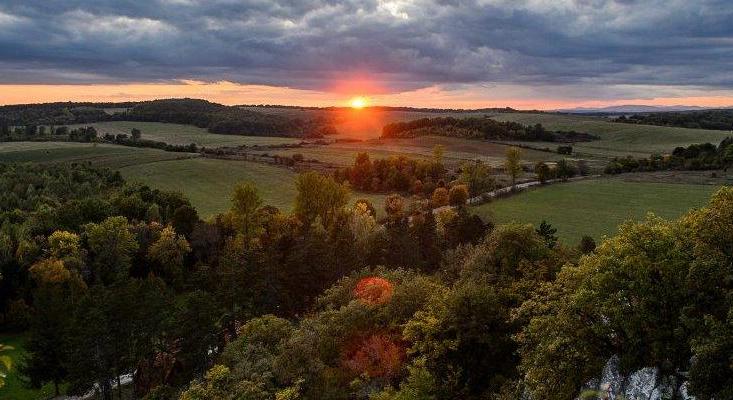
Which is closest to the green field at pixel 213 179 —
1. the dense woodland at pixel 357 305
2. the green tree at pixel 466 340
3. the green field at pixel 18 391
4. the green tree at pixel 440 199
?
the dense woodland at pixel 357 305

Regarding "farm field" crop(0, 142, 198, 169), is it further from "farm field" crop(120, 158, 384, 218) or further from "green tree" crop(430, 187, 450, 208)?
"green tree" crop(430, 187, 450, 208)

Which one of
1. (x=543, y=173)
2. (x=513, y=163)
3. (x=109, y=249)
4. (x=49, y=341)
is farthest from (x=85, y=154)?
(x=543, y=173)

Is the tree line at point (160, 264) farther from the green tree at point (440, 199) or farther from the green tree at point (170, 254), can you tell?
the green tree at point (440, 199)

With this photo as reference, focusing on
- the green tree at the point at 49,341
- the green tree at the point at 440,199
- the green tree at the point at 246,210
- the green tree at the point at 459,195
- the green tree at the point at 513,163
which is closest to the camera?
the green tree at the point at 49,341

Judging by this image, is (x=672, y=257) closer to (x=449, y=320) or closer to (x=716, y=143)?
(x=449, y=320)

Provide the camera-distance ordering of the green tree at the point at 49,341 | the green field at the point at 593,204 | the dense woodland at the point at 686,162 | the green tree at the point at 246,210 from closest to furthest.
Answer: the green tree at the point at 49,341
the green tree at the point at 246,210
the green field at the point at 593,204
the dense woodland at the point at 686,162

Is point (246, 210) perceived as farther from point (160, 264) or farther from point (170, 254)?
point (160, 264)

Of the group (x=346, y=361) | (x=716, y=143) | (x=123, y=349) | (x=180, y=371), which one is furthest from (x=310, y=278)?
(x=716, y=143)
